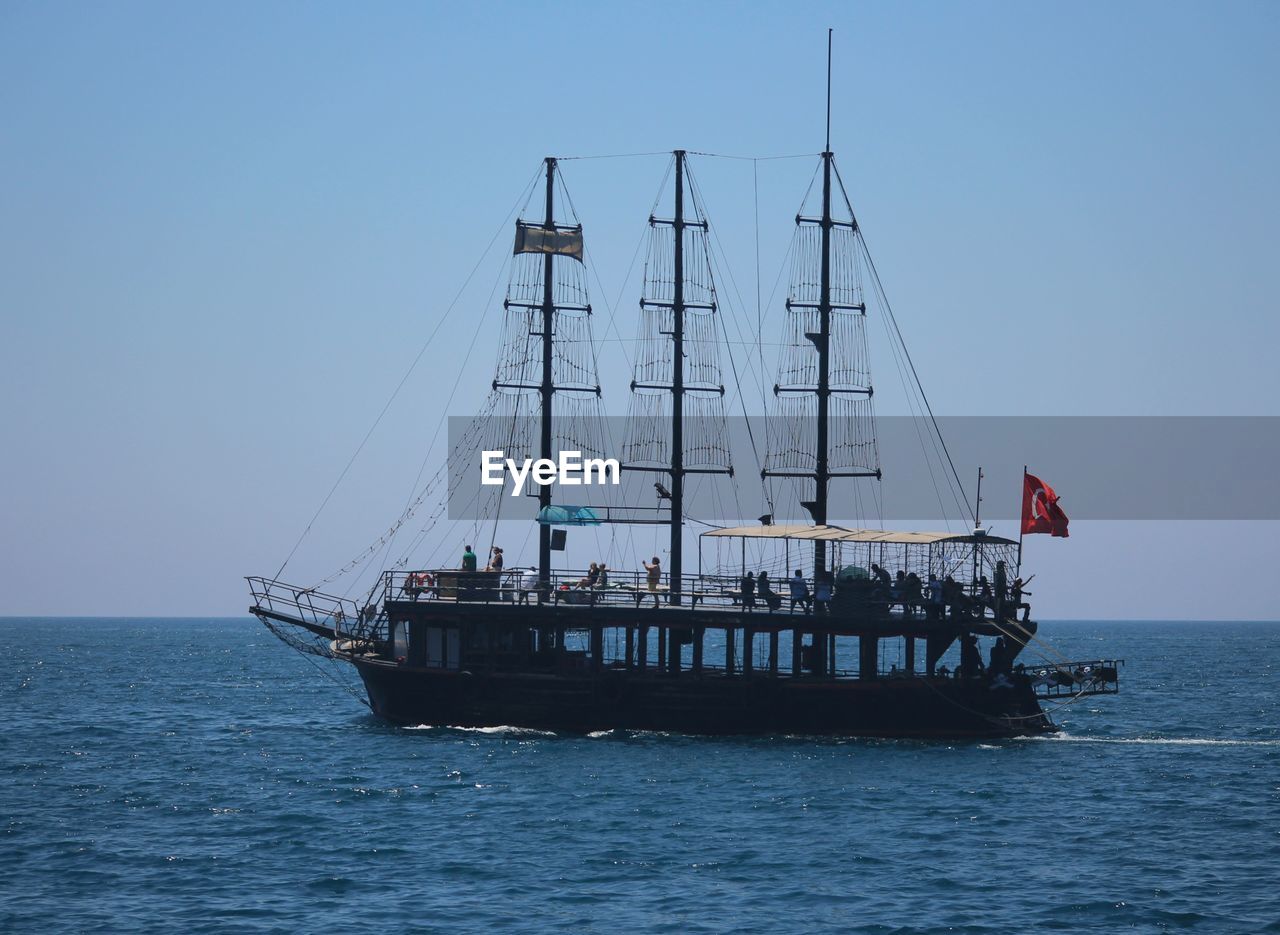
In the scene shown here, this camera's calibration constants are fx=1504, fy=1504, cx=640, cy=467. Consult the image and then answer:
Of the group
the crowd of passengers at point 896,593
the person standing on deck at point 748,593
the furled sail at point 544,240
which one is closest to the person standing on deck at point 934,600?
the crowd of passengers at point 896,593

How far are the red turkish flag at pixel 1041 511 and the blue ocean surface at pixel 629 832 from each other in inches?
267

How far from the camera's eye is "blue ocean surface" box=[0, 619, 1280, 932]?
2711 cm

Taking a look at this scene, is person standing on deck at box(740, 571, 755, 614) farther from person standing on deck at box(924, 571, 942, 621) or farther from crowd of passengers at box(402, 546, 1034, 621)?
person standing on deck at box(924, 571, 942, 621)

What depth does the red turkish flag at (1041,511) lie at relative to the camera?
46.2 m

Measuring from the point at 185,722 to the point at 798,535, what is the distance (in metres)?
27.1

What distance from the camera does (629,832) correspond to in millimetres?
33562

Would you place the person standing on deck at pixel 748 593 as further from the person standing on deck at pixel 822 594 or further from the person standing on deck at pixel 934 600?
the person standing on deck at pixel 934 600

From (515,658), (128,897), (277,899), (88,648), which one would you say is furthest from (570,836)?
(88,648)

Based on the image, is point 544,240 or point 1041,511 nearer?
point 1041,511

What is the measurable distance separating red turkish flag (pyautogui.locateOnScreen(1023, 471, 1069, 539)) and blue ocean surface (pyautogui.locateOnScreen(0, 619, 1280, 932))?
6771 mm

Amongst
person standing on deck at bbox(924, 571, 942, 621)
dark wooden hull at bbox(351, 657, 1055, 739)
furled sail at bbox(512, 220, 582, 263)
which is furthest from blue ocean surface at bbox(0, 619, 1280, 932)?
furled sail at bbox(512, 220, 582, 263)

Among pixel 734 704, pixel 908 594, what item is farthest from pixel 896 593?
pixel 734 704

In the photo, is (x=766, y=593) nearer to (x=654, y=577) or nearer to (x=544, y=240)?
(x=654, y=577)

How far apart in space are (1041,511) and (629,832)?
1919cm
